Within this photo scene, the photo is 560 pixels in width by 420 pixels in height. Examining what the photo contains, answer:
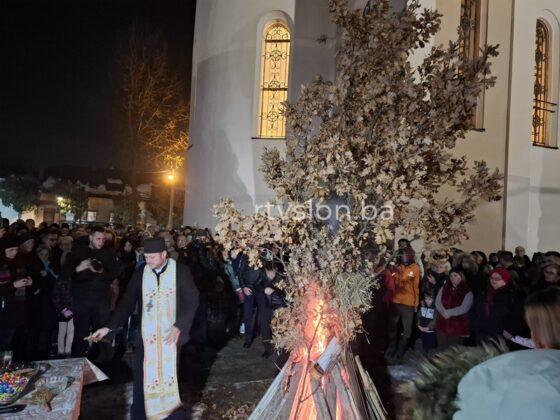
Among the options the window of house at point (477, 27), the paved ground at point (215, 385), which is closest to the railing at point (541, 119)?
the window of house at point (477, 27)

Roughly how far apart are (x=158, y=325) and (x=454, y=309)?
15.2 feet

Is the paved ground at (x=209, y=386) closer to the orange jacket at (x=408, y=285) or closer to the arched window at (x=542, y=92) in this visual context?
the orange jacket at (x=408, y=285)

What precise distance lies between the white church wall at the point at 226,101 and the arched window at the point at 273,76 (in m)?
0.36

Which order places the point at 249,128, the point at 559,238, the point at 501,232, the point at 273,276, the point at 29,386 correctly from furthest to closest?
the point at 249,128 < the point at 559,238 < the point at 501,232 < the point at 273,276 < the point at 29,386

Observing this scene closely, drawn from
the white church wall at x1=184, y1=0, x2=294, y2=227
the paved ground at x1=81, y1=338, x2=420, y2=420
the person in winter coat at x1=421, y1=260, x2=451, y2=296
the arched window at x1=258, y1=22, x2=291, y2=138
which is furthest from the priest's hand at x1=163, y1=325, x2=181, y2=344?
the arched window at x1=258, y1=22, x2=291, y2=138

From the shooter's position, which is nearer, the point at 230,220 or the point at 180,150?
the point at 230,220

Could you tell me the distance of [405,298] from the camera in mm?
8164

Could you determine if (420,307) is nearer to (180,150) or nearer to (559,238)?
(559,238)

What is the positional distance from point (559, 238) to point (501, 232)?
2.20 metres

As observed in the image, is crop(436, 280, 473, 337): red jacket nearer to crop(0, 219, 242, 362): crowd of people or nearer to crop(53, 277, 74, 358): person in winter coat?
crop(0, 219, 242, 362): crowd of people

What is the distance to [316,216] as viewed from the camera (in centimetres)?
402

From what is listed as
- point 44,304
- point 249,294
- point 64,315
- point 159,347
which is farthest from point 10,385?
point 249,294

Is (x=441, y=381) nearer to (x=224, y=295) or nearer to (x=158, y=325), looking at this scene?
(x=158, y=325)

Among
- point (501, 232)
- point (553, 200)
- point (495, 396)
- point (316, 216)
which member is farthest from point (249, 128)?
point (495, 396)
